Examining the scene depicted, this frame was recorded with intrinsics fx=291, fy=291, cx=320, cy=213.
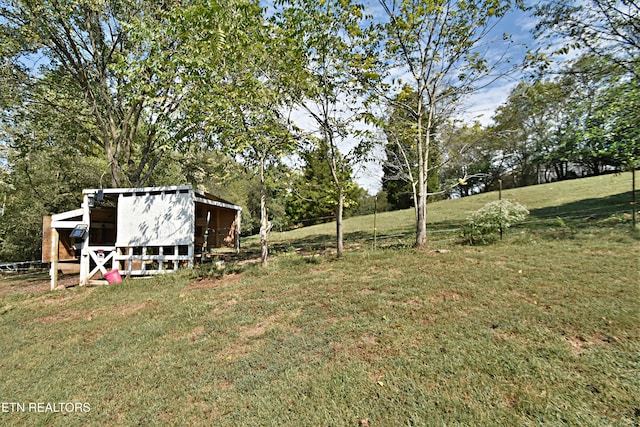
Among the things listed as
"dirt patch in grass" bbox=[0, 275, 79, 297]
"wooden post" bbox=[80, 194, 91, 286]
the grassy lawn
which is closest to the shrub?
the grassy lawn

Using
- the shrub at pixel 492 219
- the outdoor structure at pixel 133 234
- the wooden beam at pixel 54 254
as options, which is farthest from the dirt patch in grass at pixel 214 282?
the shrub at pixel 492 219

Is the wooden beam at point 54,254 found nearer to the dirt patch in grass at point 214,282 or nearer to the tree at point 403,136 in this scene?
the dirt patch in grass at point 214,282

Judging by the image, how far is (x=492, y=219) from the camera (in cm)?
769

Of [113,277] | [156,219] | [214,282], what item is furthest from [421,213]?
[113,277]

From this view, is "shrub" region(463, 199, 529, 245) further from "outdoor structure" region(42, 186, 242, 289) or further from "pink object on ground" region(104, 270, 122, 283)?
"pink object on ground" region(104, 270, 122, 283)

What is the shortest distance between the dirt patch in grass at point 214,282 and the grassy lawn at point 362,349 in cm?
45

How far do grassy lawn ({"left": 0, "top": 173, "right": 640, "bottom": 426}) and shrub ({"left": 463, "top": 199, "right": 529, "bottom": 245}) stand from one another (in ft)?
4.37

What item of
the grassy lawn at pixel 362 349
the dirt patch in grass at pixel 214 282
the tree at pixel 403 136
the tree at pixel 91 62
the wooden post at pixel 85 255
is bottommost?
the grassy lawn at pixel 362 349

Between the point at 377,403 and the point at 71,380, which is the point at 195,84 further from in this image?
the point at 377,403

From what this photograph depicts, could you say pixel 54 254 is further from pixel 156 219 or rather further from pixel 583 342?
pixel 583 342

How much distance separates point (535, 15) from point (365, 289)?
9.01 metres

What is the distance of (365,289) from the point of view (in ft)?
17.1

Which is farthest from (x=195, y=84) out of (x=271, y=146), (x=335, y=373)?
(x=335, y=373)

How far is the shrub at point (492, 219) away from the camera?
24.3 ft
